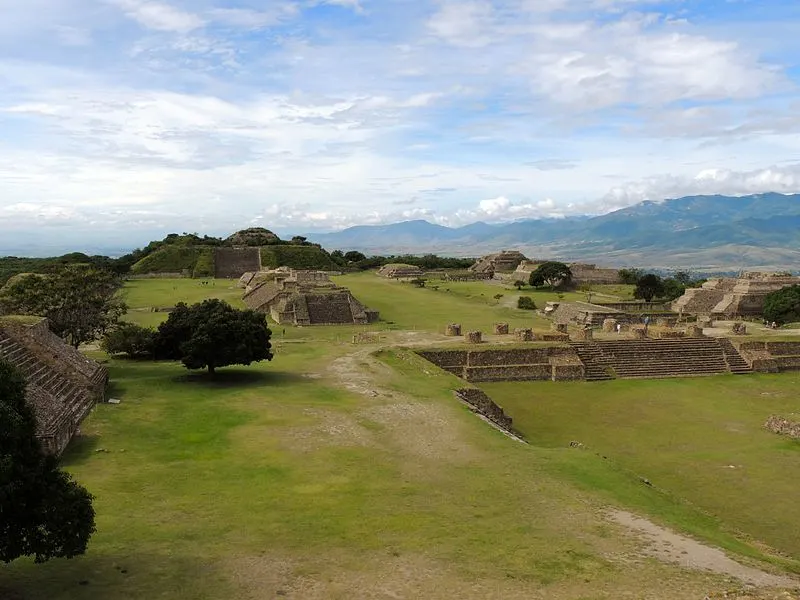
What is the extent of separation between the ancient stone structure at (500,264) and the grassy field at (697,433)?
5615cm

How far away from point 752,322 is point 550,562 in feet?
131

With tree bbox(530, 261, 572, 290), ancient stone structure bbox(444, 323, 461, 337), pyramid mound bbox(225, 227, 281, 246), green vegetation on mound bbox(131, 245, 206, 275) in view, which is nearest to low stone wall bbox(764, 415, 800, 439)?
ancient stone structure bbox(444, 323, 461, 337)

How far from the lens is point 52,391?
17.0 metres

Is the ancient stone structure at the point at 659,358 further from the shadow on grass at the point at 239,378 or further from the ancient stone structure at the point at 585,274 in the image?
the ancient stone structure at the point at 585,274

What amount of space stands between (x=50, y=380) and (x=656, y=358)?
25200 millimetres

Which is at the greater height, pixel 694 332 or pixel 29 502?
pixel 29 502

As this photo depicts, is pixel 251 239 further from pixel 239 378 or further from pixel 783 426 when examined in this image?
pixel 783 426

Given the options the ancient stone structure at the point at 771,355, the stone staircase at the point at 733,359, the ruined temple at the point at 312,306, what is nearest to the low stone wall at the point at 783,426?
the stone staircase at the point at 733,359

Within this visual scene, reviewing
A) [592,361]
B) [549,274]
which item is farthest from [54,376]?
[549,274]

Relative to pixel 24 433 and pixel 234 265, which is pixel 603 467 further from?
pixel 234 265

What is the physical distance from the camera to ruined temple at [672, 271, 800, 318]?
1818 inches

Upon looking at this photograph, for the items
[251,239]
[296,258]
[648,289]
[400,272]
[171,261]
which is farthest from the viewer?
[251,239]

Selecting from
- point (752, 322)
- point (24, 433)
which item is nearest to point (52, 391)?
point (24, 433)

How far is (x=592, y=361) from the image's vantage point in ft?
100
